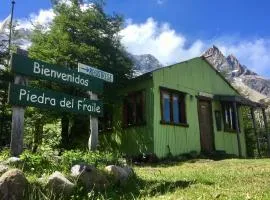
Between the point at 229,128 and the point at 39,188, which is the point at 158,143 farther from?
the point at 39,188

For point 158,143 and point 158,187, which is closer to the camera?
point 158,187

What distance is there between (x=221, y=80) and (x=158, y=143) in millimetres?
7543

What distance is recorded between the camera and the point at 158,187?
6816 millimetres

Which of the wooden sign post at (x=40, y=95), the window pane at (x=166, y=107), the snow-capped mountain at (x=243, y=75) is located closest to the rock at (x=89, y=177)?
the wooden sign post at (x=40, y=95)

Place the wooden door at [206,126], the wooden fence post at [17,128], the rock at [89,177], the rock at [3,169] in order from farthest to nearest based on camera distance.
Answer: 1. the wooden door at [206,126]
2. the wooden fence post at [17,128]
3. the rock at [89,177]
4. the rock at [3,169]

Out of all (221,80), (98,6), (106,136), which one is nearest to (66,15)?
(98,6)

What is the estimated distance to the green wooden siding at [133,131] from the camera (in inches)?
626

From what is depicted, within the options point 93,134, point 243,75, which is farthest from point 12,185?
point 243,75

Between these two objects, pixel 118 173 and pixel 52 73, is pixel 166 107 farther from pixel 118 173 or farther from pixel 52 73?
pixel 118 173

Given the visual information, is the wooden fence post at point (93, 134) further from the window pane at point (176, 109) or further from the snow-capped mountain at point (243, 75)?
the snow-capped mountain at point (243, 75)

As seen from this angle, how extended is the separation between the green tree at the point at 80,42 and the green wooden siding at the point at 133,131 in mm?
868

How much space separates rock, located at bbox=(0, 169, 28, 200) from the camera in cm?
506

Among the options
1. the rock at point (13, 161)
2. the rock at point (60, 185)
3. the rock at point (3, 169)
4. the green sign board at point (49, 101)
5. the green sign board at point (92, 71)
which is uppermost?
the green sign board at point (92, 71)

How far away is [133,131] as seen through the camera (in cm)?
1659
